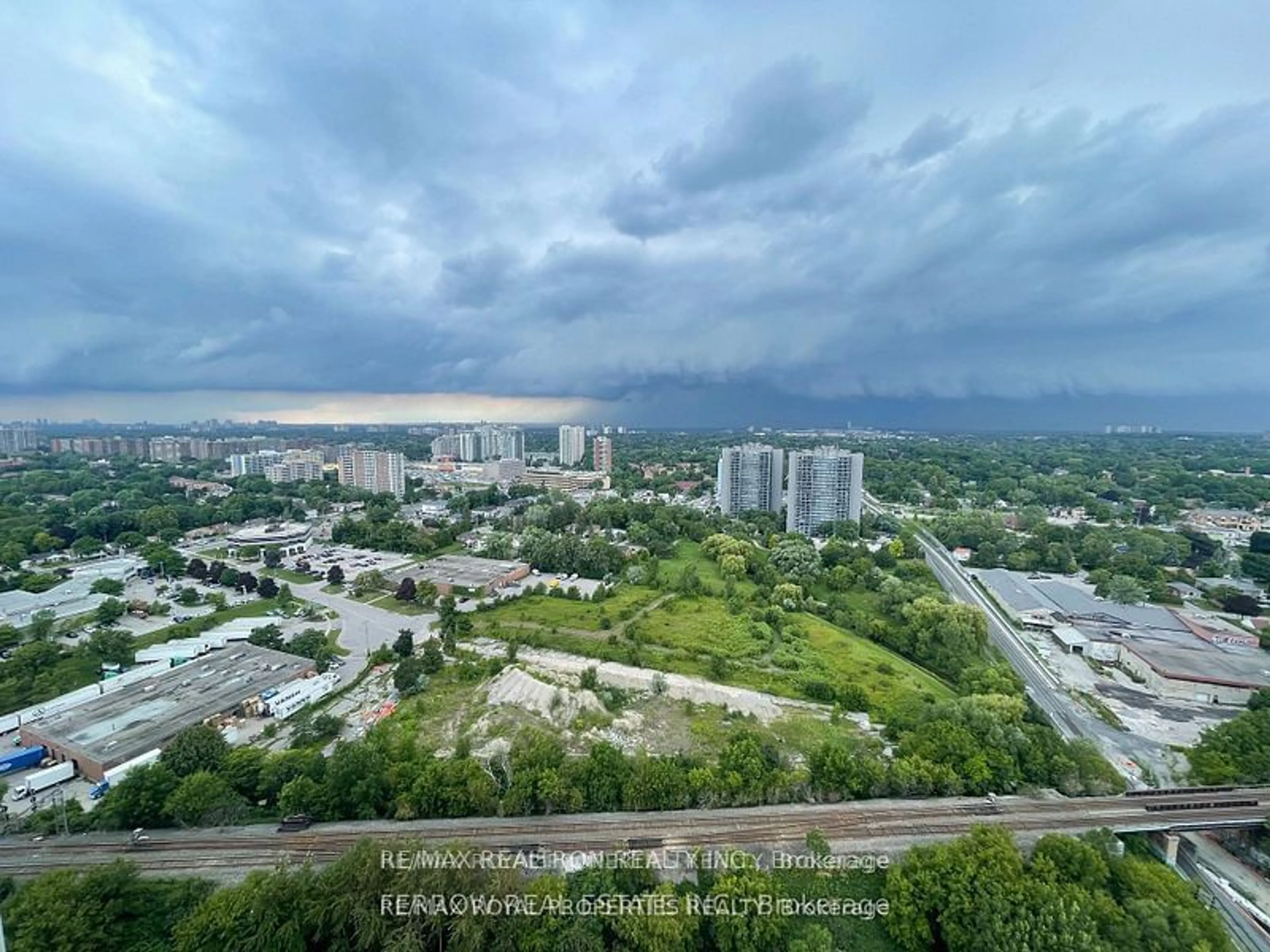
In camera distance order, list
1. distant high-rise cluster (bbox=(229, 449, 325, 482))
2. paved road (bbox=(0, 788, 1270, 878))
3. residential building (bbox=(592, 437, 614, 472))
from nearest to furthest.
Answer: paved road (bbox=(0, 788, 1270, 878)) < distant high-rise cluster (bbox=(229, 449, 325, 482)) < residential building (bbox=(592, 437, 614, 472))

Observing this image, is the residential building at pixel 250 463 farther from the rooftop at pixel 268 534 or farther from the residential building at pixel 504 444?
the rooftop at pixel 268 534

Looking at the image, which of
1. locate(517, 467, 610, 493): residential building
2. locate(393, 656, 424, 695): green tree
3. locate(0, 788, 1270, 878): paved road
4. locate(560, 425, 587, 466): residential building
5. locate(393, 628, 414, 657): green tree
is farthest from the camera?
locate(560, 425, 587, 466): residential building

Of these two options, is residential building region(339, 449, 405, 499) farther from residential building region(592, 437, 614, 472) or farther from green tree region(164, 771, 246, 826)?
green tree region(164, 771, 246, 826)

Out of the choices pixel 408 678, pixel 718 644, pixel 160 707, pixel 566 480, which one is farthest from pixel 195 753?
pixel 566 480

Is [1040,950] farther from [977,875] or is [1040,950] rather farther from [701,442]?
[701,442]

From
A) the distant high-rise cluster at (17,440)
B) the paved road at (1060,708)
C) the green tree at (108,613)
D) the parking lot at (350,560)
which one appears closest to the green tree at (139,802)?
the green tree at (108,613)

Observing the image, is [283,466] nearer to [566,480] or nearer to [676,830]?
[566,480]

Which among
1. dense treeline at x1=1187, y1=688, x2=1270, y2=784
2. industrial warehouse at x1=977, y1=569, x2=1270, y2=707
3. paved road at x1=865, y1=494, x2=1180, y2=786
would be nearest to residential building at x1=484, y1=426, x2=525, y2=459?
paved road at x1=865, y1=494, x2=1180, y2=786
